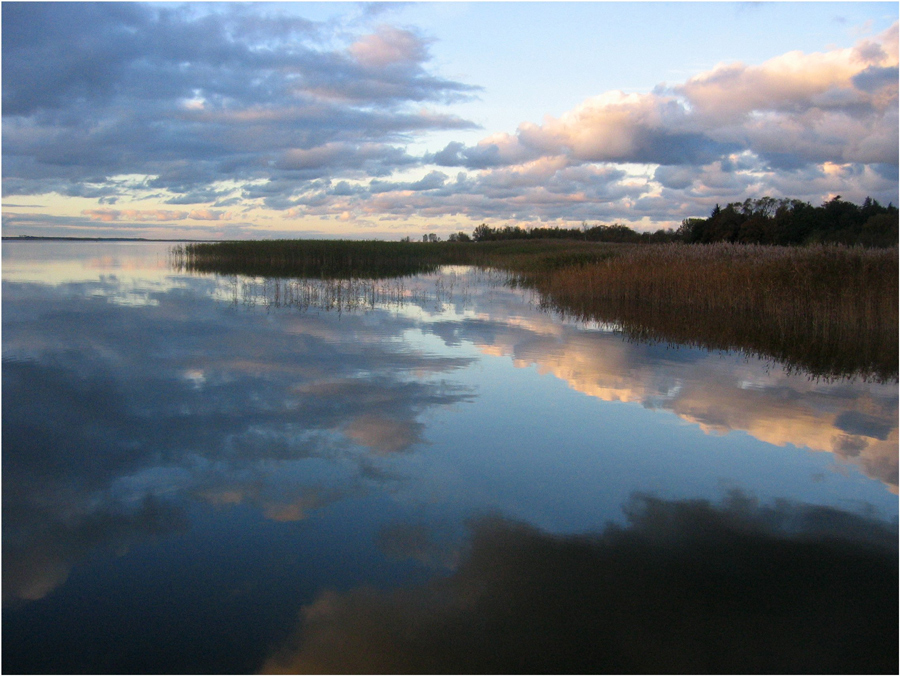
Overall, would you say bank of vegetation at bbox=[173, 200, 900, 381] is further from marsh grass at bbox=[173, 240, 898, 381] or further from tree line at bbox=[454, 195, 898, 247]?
tree line at bbox=[454, 195, 898, 247]

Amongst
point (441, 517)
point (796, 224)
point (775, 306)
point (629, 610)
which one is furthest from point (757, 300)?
point (796, 224)

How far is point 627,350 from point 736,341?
2.26 metres

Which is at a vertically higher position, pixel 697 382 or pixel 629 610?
pixel 697 382

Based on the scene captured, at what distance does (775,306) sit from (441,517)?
11313 millimetres

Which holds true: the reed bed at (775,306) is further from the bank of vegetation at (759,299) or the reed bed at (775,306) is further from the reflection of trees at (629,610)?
the reflection of trees at (629,610)

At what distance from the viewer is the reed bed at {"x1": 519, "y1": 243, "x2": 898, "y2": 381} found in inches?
427

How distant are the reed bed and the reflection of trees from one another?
242 inches

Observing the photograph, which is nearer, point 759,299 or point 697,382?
point 697,382

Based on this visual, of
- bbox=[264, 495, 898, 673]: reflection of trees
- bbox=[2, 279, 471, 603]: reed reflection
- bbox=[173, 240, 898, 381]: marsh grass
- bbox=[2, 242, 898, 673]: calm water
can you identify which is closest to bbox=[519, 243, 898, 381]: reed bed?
bbox=[173, 240, 898, 381]: marsh grass

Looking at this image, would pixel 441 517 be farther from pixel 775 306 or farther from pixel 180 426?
pixel 775 306

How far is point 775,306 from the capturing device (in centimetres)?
1341

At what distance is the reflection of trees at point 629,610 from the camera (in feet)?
10.2

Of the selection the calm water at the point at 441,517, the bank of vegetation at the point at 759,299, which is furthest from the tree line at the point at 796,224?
the calm water at the point at 441,517

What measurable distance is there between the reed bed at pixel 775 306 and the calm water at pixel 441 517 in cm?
195
